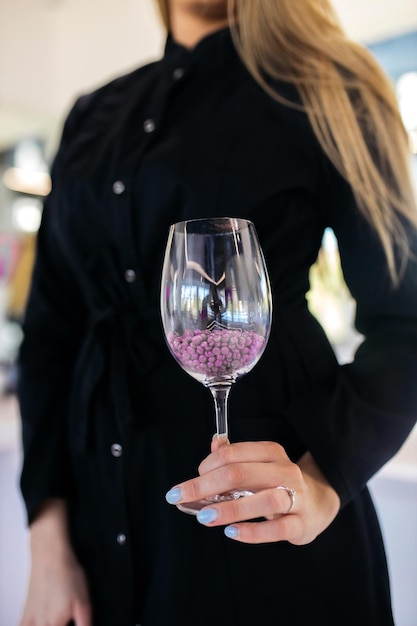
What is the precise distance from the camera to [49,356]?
0.73 m

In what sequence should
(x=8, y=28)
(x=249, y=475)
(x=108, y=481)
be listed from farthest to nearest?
1. (x=8, y=28)
2. (x=108, y=481)
3. (x=249, y=475)

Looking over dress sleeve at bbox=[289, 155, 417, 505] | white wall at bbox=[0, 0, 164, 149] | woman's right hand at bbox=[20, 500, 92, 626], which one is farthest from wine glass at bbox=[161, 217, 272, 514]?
white wall at bbox=[0, 0, 164, 149]

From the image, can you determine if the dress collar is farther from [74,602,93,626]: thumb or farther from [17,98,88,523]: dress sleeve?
[74,602,93,626]: thumb

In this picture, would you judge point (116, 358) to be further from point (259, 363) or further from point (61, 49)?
point (61, 49)

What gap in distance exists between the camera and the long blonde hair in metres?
0.59

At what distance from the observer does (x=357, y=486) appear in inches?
19.8

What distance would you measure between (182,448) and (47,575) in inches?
8.7

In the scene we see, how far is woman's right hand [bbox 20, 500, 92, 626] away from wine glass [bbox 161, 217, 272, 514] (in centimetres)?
31

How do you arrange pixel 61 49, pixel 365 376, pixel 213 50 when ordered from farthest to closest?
pixel 61 49
pixel 213 50
pixel 365 376

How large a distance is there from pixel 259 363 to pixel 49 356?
0.28 m

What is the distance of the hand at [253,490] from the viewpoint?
14.6 inches

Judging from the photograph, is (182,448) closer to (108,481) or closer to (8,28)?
(108,481)

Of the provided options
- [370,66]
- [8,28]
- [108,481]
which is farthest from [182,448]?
[8,28]

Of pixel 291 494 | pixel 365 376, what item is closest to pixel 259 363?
pixel 365 376
